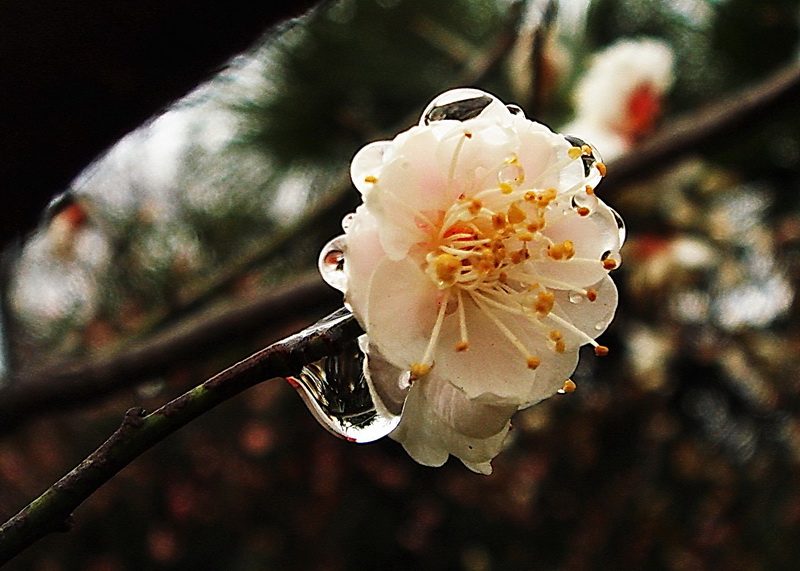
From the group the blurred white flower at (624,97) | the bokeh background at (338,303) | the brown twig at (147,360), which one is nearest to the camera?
the brown twig at (147,360)

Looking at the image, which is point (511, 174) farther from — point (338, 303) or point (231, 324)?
point (338, 303)

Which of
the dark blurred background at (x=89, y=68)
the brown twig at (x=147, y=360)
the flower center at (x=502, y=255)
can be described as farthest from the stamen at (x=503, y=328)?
the brown twig at (x=147, y=360)

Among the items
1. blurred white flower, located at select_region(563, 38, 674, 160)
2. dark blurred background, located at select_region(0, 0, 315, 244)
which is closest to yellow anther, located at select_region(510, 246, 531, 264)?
dark blurred background, located at select_region(0, 0, 315, 244)

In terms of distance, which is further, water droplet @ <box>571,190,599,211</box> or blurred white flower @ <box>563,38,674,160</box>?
blurred white flower @ <box>563,38,674,160</box>

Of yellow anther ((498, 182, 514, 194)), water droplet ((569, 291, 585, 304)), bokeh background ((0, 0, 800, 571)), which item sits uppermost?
yellow anther ((498, 182, 514, 194))

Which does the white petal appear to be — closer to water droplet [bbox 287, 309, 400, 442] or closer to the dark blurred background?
water droplet [bbox 287, 309, 400, 442]

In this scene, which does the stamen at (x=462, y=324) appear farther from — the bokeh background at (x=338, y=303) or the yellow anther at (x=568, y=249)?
the bokeh background at (x=338, y=303)

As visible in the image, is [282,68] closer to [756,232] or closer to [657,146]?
[657,146]
